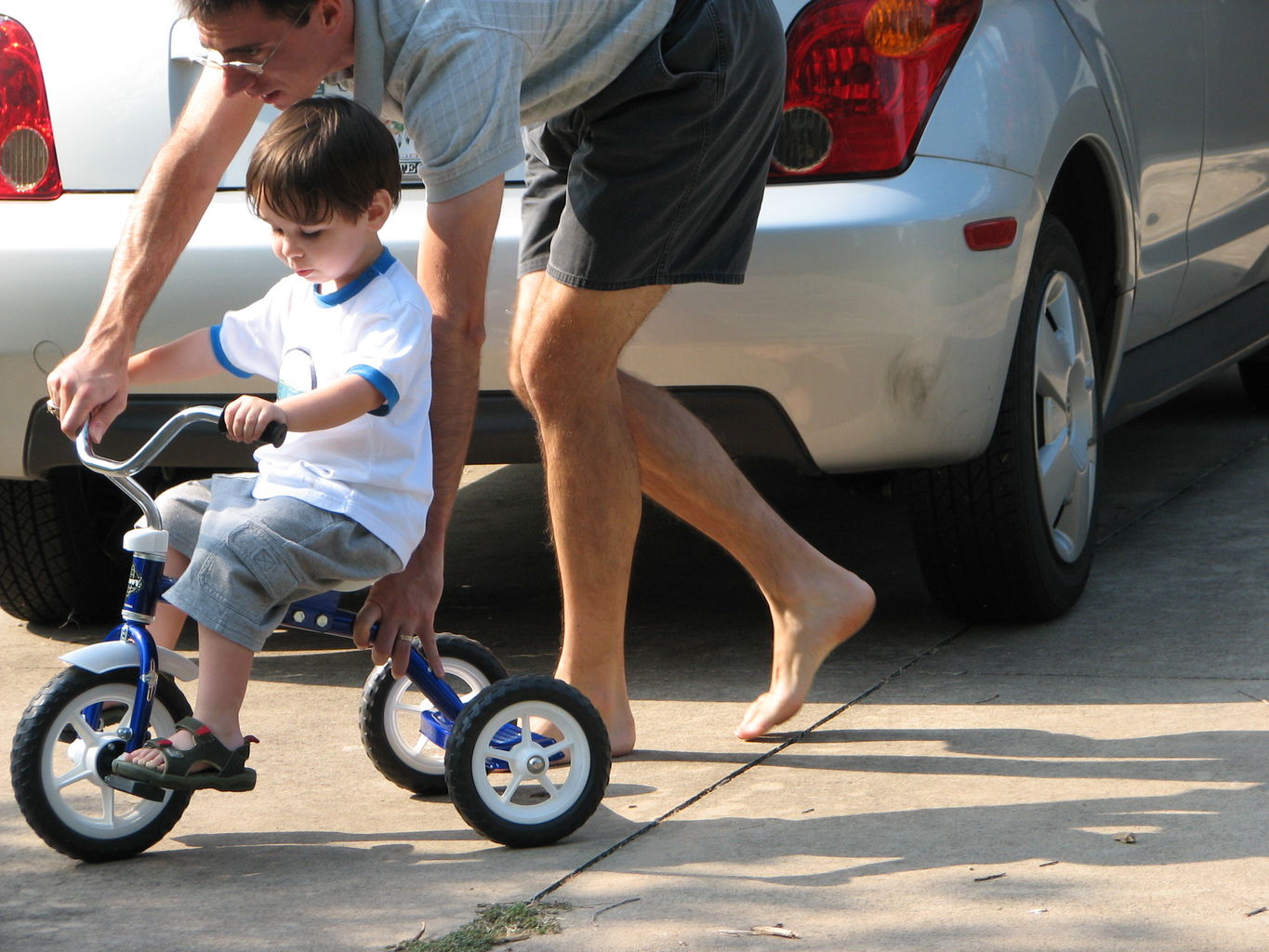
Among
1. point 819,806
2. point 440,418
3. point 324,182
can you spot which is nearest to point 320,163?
point 324,182

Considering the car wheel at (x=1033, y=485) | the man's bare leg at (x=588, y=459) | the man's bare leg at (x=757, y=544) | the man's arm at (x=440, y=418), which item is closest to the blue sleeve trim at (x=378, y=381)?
the man's arm at (x=440, y=418)

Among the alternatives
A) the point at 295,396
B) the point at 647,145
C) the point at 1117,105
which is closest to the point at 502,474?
the point at 1117,105

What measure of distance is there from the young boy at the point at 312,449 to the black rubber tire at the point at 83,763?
102mm

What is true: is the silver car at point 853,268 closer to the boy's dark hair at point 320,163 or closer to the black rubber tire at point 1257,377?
the boy's dark hair at point 320,163

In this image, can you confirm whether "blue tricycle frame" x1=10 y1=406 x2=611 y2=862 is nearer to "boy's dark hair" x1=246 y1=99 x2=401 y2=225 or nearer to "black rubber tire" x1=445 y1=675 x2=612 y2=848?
"black rubber tire" x1=445 y1=675 x2=612 y2=848

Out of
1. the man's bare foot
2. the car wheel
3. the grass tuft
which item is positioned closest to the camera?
the grass tuft

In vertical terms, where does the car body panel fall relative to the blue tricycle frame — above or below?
above

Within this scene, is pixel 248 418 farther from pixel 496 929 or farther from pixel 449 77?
pixel 496 929

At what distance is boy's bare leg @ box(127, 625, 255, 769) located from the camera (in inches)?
111

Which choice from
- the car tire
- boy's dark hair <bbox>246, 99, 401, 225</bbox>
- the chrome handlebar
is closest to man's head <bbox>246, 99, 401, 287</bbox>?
boy's dark hair <bbox>246, 99, 401, 225</bbox>

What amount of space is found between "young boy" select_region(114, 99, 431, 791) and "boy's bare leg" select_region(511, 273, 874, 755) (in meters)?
0.40

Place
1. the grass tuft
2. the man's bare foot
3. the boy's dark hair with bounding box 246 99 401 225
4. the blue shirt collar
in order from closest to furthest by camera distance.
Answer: the grass tuft < the boy's dark hair with bounding box 246 99 401 225 < the blue shirt collar < the man's bare foot

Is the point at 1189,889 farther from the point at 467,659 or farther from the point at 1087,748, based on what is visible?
the point at 467,659

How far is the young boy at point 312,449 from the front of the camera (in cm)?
280
